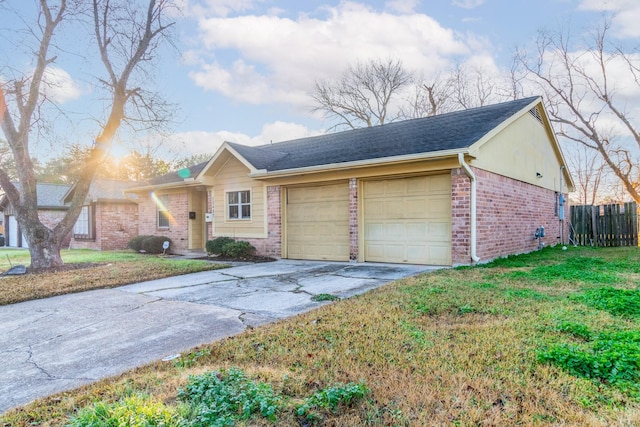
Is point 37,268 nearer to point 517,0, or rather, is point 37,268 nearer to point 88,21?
point 88,21

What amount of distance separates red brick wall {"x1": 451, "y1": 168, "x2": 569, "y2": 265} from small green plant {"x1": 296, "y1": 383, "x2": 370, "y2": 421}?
262 inches

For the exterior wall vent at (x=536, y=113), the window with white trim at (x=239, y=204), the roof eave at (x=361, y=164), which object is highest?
the exterior wall vent at (x=536, y=113)

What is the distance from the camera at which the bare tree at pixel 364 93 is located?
1044 inches

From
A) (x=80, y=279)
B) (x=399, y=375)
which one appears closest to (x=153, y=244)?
(x=80, y=279)

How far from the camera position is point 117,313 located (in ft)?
16.6

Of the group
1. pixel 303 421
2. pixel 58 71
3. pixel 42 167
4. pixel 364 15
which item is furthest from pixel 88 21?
pixel 42 167

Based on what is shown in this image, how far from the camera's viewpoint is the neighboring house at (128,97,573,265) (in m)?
8.70

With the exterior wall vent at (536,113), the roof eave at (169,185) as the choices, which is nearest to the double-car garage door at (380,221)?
the roof eave at (169,185)

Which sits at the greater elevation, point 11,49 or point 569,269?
point 11,49

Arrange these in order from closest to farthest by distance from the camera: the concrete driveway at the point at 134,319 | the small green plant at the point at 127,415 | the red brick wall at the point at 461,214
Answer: the small green plant at the point at 127,415
the concrete driveway at the point at 134,319
the red brick wall at the point at 461,214

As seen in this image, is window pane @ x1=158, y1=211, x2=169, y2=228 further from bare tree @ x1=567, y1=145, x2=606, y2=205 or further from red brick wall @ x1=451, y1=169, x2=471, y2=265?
bare tree @ x1=567, y1=145, x2=606, y2=205

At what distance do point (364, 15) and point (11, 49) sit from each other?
1021cm

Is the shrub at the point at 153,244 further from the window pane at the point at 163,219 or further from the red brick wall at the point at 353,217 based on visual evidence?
the red brick wall at the point at 353,217

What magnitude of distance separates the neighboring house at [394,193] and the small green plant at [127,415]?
7.35 meters
